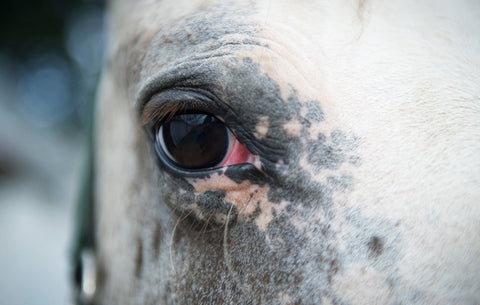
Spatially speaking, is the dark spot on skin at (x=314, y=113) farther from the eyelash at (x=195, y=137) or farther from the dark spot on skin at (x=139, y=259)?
the dark spot on skin at (x=139, y=259)

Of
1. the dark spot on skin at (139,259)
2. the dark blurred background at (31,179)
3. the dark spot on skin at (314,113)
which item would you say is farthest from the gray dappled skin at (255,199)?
the dark blurred background at (31,179)

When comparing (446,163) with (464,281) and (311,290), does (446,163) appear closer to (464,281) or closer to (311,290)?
(464,281)

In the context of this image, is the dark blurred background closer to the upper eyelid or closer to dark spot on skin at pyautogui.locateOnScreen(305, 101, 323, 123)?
the upper eyelid

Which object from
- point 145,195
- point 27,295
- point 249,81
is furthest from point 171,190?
point 27,295

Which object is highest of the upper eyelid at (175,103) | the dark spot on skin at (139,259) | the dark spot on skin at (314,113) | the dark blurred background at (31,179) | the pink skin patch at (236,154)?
the dark blurred background at (31,179)

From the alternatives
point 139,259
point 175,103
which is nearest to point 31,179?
point 139,259

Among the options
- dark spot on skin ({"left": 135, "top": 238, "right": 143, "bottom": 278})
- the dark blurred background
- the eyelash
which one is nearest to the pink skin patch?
the eyelash
